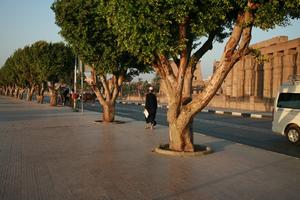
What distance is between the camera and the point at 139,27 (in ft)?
A: 32.2

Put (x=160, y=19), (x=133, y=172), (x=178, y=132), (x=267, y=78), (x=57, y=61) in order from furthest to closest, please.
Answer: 1. (x=267, y=78)
2. (x=57, y=61)
3. (x=178, y=132)
4. (x=160, y=19)
5. (x=133, y=172)

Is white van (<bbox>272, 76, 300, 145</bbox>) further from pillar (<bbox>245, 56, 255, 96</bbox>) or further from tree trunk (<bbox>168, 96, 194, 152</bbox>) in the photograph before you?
pillar (<bbox>245, 56, 255, 96</bbox>)

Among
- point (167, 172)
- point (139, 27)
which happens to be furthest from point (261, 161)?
point (139, 27)

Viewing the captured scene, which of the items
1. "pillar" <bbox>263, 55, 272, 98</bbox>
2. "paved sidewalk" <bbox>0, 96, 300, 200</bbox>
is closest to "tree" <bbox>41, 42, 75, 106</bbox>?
"pillar" <bbox>263, 55, 272, 98</bbox>

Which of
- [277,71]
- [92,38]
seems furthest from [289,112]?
[277,71]

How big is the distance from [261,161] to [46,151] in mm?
5157

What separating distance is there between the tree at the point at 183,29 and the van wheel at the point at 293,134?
15.5ft

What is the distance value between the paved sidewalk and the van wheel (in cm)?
248

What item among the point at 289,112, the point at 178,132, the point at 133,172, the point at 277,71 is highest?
the point at 277,71

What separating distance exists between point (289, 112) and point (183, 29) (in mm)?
5751

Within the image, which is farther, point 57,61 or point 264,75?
point 264,75

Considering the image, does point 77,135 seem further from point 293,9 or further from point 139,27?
point 293,9

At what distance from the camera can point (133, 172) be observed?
8.30 meters

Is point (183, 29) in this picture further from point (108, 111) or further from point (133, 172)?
point (108, 111)
